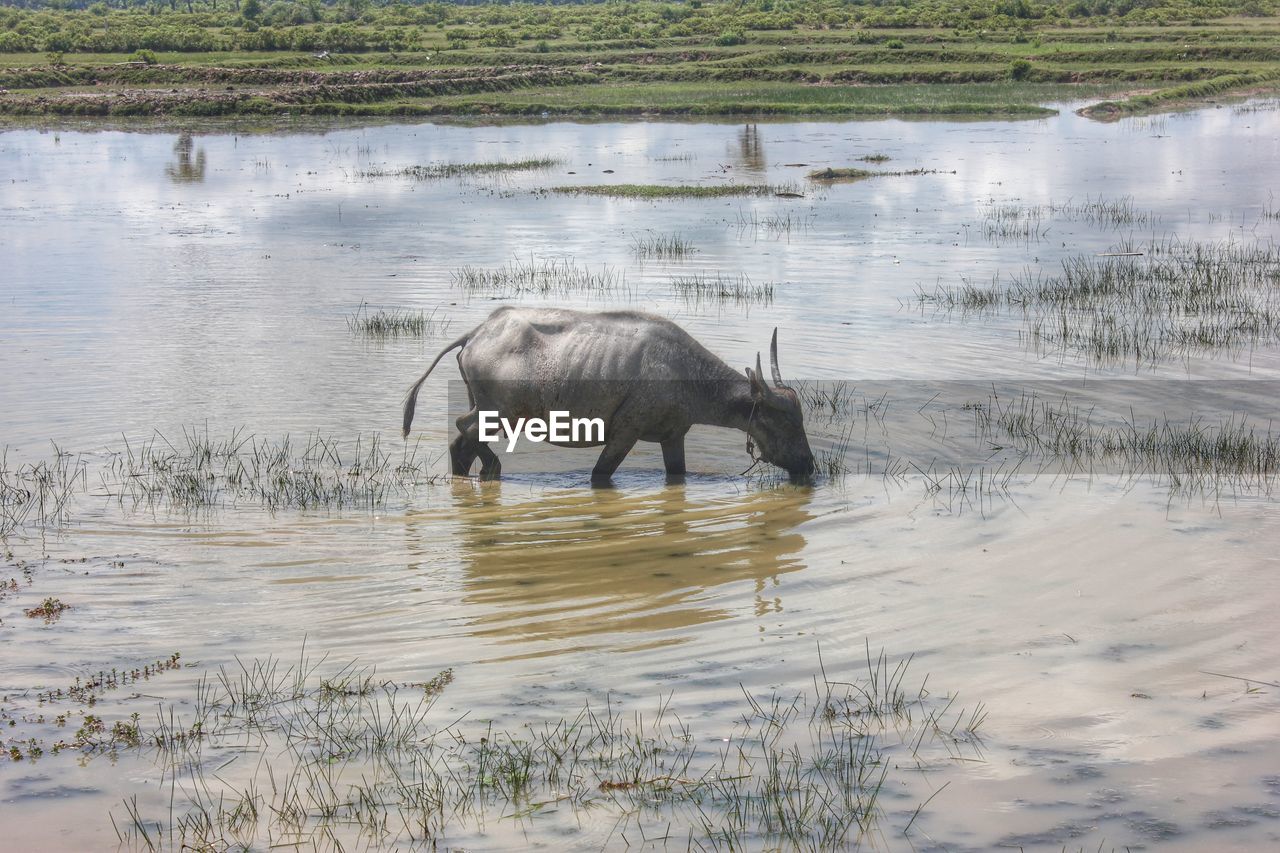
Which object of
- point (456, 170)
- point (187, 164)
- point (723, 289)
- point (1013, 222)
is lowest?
point (723, 289)

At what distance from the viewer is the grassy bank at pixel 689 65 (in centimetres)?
4409

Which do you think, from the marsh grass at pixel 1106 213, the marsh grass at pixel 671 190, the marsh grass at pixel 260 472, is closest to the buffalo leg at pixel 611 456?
the marsh grass at pixel 260 472

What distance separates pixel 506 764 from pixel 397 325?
9.18m

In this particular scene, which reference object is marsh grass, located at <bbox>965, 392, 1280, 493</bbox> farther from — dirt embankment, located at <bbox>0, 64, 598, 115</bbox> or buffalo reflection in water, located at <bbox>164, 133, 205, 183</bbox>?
dirt embankment, located at <bbox>0, 64, 598, 115</bbox>

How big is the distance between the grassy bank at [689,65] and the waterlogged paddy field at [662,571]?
27918 millimetres

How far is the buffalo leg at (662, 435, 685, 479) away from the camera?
8.98 meters

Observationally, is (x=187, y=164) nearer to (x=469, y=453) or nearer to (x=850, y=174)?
(x=850, y=174)

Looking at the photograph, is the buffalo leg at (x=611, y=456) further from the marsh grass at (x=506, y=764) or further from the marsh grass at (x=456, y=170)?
the marsh grass at (x=456, y=170)

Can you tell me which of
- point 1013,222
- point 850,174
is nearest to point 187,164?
point 850,174

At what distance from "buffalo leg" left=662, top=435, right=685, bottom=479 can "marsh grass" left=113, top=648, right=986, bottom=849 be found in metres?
3.47

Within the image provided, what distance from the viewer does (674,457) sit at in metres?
9.04

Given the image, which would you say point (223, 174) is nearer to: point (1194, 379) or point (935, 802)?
point (1194, 379)

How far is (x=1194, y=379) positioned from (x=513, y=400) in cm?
617

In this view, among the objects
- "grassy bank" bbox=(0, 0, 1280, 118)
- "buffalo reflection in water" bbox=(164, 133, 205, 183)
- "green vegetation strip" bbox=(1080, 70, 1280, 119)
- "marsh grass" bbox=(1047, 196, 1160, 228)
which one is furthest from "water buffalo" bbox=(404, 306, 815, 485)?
"grassy bank" bbox=(0, 0, 1280, 118)
